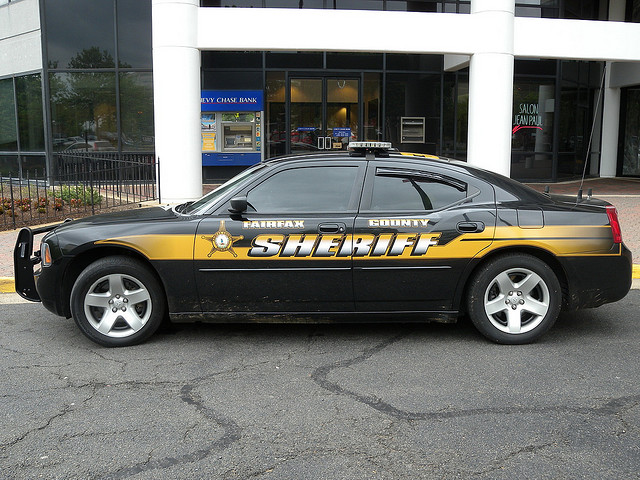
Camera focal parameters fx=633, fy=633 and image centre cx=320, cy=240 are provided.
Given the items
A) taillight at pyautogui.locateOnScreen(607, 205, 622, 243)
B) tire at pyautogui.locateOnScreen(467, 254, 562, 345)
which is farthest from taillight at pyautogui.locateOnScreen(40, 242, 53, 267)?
taillight at pyautogui.locateOnScreen(607, 205, 622, 243)

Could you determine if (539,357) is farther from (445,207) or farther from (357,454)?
(357,454)

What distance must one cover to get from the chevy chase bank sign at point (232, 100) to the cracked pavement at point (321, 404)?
1160cm

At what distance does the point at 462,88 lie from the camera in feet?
57.0

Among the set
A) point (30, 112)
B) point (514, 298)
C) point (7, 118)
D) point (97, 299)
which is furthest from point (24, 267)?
point (7, 118)

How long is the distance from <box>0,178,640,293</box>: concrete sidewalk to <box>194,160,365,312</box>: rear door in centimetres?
338

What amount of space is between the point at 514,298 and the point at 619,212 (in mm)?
8511

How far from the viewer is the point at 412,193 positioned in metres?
5.29

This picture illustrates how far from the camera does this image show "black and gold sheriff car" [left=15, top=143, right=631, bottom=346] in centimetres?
507

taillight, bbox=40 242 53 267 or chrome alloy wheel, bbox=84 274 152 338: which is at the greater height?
taillight, bbox=40 242 53 267

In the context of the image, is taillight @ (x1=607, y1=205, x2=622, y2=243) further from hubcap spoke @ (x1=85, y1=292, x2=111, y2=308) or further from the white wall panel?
the white wall panel

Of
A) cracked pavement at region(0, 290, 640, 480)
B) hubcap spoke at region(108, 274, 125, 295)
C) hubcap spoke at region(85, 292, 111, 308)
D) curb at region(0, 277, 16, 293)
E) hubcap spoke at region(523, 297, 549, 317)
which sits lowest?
cracked pavement at region(0, 290, 640, 480)

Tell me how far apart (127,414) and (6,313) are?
320 cm

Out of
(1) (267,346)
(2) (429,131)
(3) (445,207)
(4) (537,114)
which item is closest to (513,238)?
(3) (445,207)

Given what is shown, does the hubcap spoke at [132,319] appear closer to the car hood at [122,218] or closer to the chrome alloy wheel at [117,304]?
the chrome alloy wheel at [117,304]
